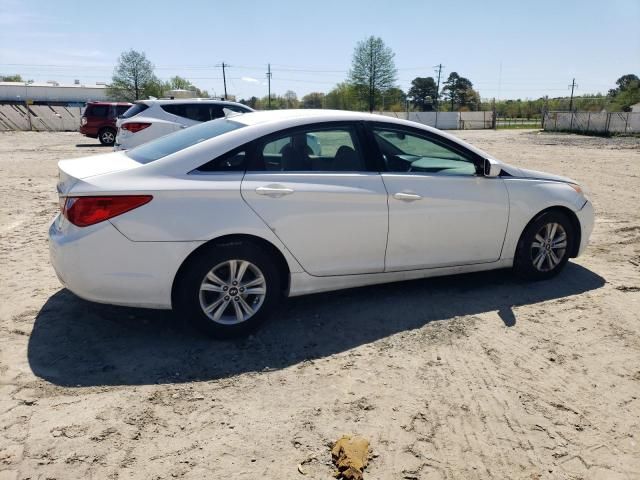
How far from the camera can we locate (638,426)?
2941 millimetres

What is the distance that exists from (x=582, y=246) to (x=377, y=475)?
12.3ft

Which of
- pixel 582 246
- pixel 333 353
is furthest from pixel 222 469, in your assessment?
pixel 582 246

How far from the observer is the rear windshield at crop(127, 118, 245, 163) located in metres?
4.01

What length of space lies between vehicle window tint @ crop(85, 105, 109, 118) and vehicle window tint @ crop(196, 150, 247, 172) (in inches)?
793

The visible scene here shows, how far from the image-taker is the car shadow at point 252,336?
11.4ft

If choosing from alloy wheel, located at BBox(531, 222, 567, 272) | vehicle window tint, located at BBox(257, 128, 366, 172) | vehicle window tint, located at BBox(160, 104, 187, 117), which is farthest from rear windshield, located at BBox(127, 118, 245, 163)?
vehicle window tint, located at BBox(160, 104, 187, 117)

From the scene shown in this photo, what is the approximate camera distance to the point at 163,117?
12180 mm

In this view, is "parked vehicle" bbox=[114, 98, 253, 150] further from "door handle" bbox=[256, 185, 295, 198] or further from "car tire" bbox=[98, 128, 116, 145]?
"car tire" bbox=[98, 128, 116, 145]

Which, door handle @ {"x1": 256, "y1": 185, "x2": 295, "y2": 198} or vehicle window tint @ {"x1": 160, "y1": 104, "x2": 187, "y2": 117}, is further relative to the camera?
vehicle window tint @ {"x1": 160, "y1": 104, "x2": 187, "y2": 117}

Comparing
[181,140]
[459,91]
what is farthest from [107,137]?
[459,91]

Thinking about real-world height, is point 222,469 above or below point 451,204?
below

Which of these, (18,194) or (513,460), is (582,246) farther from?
(18,194)

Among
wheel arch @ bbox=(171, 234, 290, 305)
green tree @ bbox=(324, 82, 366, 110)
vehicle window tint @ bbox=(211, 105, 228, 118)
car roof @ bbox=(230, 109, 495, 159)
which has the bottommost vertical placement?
wheel arch @ bbox=(171, 234, 290, 305)

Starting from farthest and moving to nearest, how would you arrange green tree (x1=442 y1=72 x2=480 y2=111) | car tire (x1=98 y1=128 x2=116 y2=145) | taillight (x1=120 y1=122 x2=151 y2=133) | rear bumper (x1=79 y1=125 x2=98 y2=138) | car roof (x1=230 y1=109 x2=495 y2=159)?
1. green tree (x1=442 y1=72 x2=480 y2=111)
2. rear bumper (x1=79 y1=125 x2=98 y2=138)
3. car tire (x1=98 y1=128 x2=116 y2=145)
4. taillight (x1=120 y1=122 x2=151 y2=133)
5. car roof (x1=230 y1=109 x2=495 y2=159)
